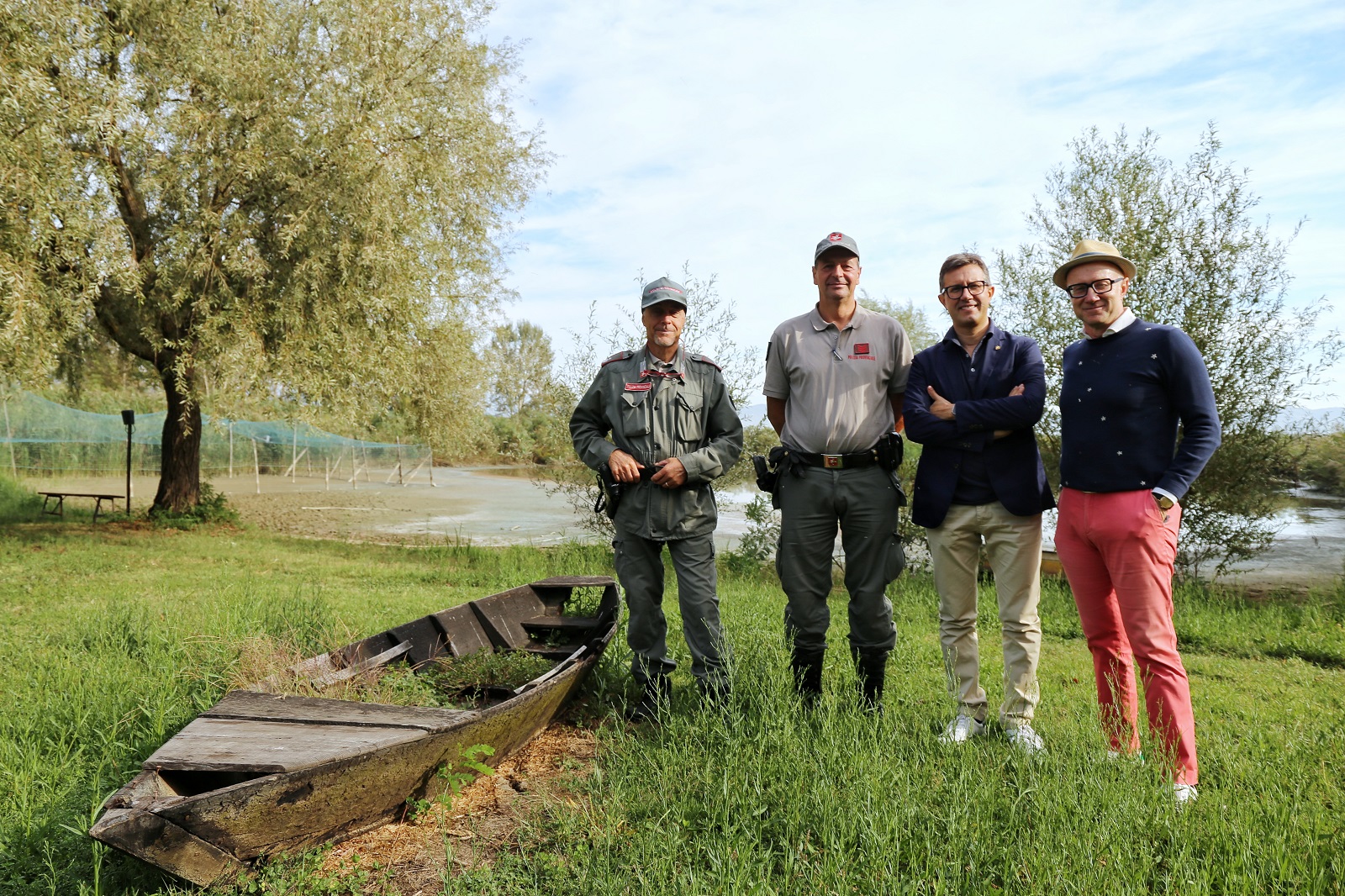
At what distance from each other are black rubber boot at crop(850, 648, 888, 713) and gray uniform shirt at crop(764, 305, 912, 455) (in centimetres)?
99

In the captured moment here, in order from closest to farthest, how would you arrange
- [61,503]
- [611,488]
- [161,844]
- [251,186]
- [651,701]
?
[161,844], [611,488], [651,701], [251,186], [61,503]

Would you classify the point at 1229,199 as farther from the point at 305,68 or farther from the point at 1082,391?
the point at 305,68

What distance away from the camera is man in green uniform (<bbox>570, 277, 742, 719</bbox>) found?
13.6ft

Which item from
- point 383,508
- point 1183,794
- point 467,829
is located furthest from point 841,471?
point 383,508

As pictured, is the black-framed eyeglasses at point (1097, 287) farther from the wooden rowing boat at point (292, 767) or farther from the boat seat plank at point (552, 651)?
the boat seat plank at point (552, 651)

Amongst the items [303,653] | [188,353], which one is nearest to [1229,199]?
[303,653]

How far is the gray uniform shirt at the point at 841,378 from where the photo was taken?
3748 millimetres

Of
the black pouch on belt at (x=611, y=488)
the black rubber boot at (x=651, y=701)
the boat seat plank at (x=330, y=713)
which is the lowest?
the black rubber boot at (x=651, y=701)

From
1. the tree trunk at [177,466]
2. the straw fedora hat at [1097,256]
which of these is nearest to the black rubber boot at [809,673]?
the straw fedora hat at [1097,256]

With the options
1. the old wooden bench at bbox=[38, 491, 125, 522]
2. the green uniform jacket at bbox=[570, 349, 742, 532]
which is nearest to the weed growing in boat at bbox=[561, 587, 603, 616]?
the green uniform jacket at bbox=[570, 349, 742, 532]

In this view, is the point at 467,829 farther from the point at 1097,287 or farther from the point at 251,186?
the point at 251,186

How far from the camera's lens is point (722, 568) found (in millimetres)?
10852

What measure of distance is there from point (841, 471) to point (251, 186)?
11.0 meters

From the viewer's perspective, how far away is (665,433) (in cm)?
421
